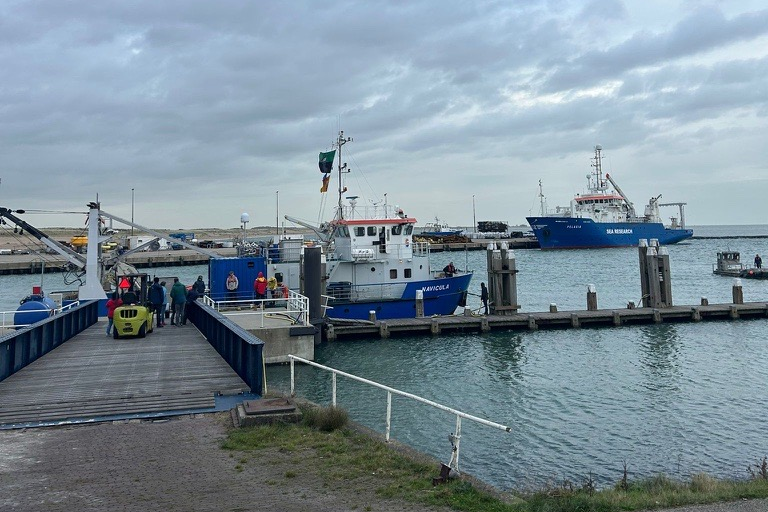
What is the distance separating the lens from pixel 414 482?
702cm

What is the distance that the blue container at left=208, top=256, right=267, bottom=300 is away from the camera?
2745 centimetres

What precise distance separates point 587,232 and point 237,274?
273 feet

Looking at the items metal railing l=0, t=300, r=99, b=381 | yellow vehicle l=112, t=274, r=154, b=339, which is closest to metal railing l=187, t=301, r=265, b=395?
yellow vehicle l=112, t=274, r=154, b=339

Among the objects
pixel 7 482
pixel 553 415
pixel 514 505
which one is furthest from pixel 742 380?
pixel 7 482

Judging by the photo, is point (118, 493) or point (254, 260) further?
point (254, 260)

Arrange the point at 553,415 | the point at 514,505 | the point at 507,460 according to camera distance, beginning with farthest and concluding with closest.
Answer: the point at 553,415
the point at 507,460
the point at 514,505

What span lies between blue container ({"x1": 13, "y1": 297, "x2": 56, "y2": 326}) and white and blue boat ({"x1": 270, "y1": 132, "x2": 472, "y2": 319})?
1111 centimetres

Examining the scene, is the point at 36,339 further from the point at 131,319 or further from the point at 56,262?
the point at 56,262

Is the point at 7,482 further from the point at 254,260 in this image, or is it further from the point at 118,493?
the point at 254,260

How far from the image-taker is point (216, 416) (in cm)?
968

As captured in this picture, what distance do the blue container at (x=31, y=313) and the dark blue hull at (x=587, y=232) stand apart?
292ft

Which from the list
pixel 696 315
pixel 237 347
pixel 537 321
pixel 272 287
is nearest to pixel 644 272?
pixel 696 315

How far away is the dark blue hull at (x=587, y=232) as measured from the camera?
100375 millimetres

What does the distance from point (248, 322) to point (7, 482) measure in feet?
47.6
